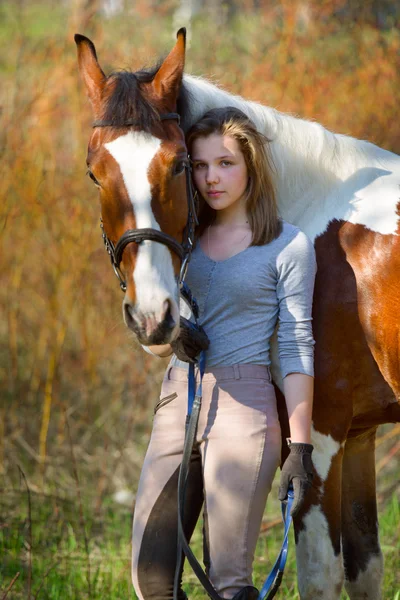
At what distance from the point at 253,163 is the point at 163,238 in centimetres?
48

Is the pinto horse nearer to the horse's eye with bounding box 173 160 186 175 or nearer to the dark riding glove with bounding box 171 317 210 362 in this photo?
the horse's eye with bounding box 173 160 186 175

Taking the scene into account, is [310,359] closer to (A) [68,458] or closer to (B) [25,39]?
(A) [68,458]

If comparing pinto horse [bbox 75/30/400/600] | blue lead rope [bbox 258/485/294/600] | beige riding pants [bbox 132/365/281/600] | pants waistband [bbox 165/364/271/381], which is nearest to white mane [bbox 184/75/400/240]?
pinto horse [bbox 75/30/400/600]

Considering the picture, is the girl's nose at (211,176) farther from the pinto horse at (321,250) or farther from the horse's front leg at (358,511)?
the horse's front leg at (358,511)

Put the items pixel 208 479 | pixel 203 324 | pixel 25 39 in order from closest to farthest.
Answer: pixel 208 479 → pixel 203 324 → pixel 25 39

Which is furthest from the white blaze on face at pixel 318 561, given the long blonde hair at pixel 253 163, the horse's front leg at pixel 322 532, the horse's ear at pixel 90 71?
Answer: the horse's ear at pixel 90 71

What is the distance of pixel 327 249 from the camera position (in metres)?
2.66

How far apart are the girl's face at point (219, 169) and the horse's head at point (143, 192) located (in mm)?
104

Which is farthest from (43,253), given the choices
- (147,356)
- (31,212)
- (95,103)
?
(95,103)

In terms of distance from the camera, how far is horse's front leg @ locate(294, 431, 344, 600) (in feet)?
8.32

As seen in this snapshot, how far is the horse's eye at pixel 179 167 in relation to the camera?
2250 millimetres

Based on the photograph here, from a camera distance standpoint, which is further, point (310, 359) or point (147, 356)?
point (147, 356)

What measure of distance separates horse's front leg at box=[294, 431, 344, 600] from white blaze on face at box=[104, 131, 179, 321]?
0.88m

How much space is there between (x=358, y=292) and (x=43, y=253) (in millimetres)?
3611
